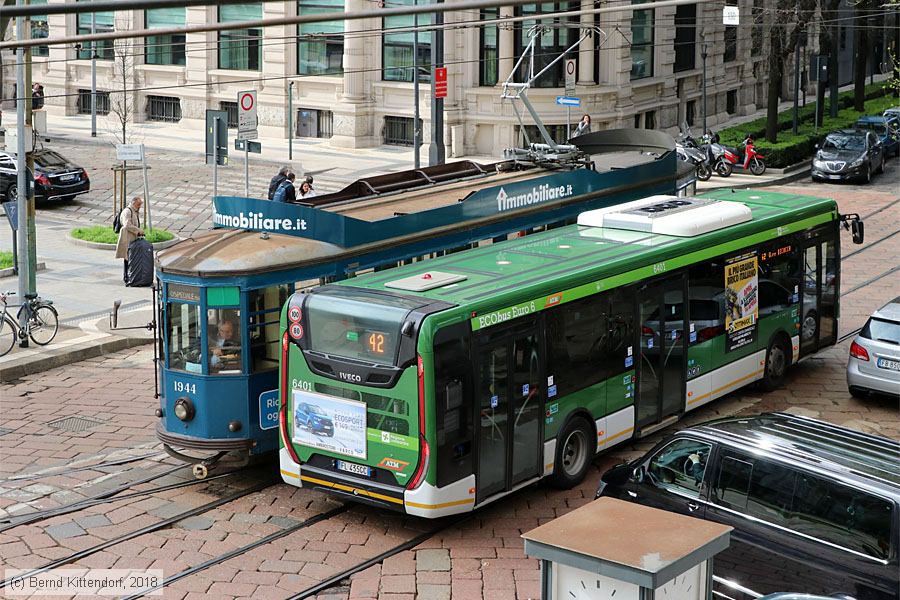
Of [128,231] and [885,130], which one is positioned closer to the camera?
[128,231]

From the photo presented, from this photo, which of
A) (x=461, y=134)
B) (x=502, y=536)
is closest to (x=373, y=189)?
(x=502, y=536)

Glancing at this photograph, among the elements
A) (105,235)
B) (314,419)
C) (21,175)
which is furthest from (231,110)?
(314,419)

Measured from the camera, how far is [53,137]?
43406 millimetres

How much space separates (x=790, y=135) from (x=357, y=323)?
3369cm

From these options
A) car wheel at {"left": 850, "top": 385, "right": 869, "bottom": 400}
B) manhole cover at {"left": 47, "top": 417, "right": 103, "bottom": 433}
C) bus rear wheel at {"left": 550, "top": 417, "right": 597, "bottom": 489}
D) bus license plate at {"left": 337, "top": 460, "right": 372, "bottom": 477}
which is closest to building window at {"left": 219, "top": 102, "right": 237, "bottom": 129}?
manhole cover at {"left": 47, "top": 417, "right": 103, "bottom": 433}

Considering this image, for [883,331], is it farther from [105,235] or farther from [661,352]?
[105,235]

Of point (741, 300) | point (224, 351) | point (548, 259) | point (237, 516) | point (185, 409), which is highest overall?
point (548, 259)

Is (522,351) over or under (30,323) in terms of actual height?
over

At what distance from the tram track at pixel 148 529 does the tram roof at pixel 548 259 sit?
2441 mm

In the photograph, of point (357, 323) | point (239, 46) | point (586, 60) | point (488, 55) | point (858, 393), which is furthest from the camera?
point (239, 46)

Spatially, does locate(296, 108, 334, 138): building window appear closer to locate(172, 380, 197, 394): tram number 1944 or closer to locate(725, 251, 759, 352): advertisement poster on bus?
locate(725, 251, 759, 352): advertisement poster on bus

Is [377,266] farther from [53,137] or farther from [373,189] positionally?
[53,137]

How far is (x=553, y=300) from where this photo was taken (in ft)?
44.0

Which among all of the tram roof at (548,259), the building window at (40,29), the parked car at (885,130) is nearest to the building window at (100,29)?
the building window at (40,29)
